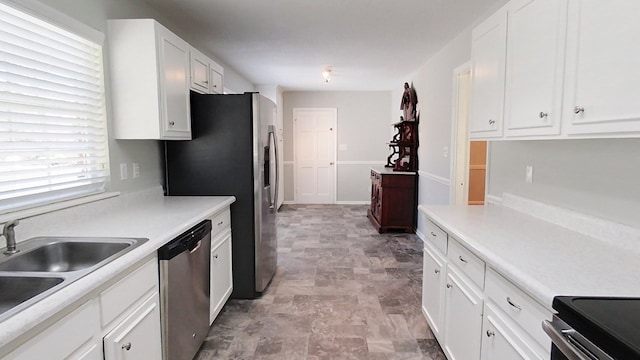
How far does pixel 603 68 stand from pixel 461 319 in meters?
1.31

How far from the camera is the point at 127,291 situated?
1465 mm

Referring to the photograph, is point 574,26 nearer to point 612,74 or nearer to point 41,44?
point 612,74

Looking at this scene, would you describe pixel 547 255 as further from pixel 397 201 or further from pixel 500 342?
pixel 397 201

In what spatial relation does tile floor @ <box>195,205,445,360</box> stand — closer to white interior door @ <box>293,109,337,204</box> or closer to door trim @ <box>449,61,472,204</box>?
door trim @ <box>449,61,472,204</box>

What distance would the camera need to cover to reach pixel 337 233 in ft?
17.6

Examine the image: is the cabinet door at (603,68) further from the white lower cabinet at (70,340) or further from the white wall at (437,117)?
the white wall at (437,117)

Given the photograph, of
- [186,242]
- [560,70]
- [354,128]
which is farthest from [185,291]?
[354,128]

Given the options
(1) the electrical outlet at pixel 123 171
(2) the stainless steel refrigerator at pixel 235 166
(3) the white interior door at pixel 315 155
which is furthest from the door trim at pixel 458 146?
(3) the white interior door at pixel 315 155

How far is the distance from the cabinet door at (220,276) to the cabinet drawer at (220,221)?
97mm

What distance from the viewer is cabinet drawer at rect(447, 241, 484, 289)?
5.36 ft

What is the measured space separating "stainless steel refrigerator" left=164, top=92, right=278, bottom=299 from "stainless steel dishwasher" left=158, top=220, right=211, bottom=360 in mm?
648

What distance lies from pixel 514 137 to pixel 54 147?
2.51 m

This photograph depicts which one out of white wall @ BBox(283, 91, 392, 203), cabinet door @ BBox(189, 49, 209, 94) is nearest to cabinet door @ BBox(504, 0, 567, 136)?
cabinet door @ BBox(189, 49, 209, 94)

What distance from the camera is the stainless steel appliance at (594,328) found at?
0.83 meters
